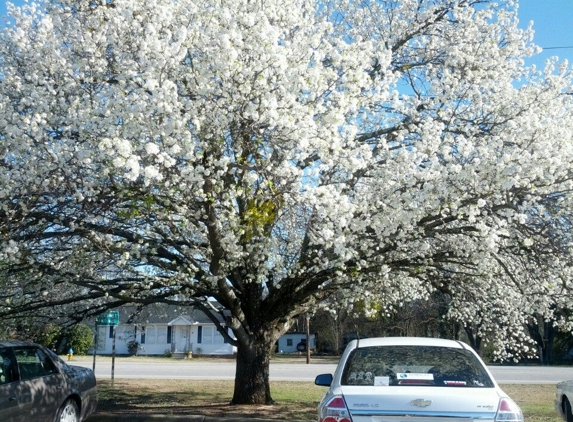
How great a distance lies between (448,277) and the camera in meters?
13.1

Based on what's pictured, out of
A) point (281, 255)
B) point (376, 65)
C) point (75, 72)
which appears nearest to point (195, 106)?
point (75, 72)

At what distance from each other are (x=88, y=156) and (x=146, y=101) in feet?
3.42

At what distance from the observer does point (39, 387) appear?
824cm

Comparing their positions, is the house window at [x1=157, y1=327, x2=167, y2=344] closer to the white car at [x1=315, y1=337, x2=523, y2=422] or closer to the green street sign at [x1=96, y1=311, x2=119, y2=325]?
the green street sign at [x1=96, y1=311, x2=119, y2=325]

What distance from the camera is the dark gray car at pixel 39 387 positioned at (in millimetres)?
7684

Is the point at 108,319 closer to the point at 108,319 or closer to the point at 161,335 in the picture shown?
the point at 108,319

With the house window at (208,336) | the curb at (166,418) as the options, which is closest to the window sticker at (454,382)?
the curb at (166,418)

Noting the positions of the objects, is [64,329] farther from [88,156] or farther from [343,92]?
[343,92]

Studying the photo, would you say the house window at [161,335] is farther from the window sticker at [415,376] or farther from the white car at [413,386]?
the window sticker at [415,376]

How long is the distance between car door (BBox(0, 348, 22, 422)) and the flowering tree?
1542mm

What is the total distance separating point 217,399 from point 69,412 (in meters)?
6.98

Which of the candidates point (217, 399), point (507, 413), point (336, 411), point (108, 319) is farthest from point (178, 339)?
point (507, 413)

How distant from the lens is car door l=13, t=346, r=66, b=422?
7914 mm

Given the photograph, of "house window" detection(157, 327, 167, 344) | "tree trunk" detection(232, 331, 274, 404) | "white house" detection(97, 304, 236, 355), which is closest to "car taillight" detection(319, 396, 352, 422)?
"tree trunk" detection(232, 331, 274, 404)
